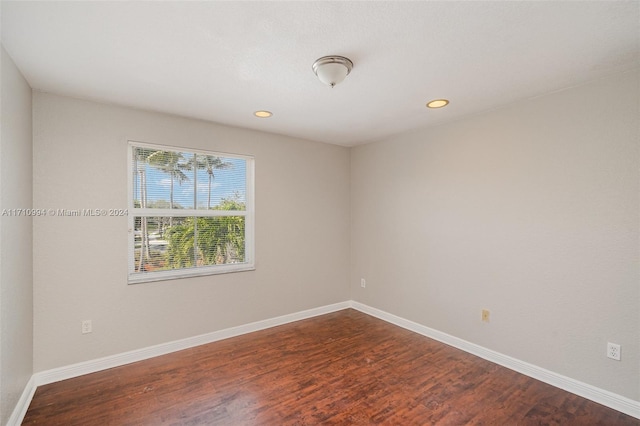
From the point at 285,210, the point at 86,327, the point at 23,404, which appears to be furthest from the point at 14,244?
the point at 285,210

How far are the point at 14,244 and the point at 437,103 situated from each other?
332 cm

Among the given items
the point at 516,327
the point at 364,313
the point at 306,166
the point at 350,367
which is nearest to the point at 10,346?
the point at 350,367

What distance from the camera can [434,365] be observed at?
2.65 meters

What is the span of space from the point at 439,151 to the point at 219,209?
8.30ft

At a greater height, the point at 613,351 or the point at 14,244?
the point at 14,244

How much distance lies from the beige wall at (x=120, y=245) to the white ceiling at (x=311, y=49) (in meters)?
0.30

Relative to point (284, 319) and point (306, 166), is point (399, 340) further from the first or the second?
point (306, 166)

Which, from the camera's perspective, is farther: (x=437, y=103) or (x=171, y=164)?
(x=171, y=164)

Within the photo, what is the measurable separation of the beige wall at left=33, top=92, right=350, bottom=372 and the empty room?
0.06ft

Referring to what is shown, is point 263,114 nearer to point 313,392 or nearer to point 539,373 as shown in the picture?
point 313,392

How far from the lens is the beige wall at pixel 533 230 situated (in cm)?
206

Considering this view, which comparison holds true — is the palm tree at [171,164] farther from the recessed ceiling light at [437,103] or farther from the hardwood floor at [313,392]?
the recessed ceiling light at [437,103]

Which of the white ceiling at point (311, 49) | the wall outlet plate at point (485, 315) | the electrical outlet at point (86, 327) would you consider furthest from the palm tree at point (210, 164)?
the wall outlet plate at point (485, 315)

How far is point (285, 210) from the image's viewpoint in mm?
3746
